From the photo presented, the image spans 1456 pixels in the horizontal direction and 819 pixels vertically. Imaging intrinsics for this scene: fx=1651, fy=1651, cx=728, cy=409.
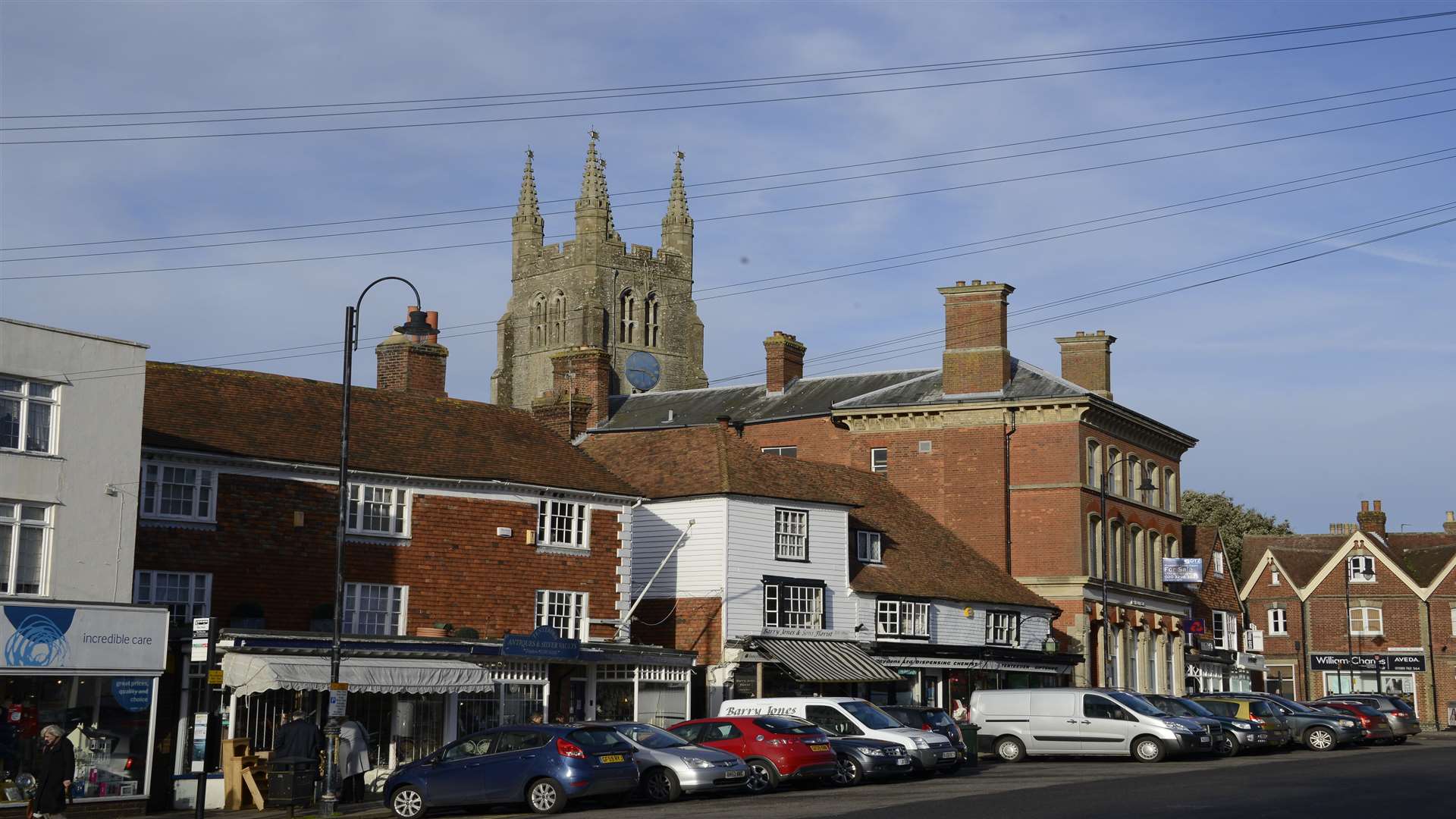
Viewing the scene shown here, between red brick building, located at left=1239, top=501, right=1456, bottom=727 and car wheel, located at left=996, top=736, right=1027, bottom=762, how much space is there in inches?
1704

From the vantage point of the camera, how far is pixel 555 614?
132ft

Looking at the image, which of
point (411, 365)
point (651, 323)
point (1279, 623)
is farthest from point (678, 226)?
point (411, 365)

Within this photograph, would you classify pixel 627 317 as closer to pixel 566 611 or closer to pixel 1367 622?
pixel 1367 622

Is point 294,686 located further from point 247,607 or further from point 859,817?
point 859,817

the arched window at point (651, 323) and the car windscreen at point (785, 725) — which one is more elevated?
the arched window at point (651, 323)

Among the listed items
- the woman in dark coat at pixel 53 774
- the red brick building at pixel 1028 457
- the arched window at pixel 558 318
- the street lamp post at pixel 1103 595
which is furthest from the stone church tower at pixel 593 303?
the woman in dark coat at pixel 53 774

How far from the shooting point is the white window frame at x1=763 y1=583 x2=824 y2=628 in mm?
44562

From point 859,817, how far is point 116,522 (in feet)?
48.3

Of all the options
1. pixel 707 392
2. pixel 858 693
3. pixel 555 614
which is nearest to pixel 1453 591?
pixel 707 392

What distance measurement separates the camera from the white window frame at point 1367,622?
82.8 m

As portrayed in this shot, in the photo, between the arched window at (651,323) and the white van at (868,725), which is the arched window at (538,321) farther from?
the white van at (868,725)

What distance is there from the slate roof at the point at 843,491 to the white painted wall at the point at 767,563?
375 millimetres

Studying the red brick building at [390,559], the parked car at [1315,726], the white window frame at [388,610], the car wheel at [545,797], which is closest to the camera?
the car wheel at [545,797]

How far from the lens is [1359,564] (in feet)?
274
